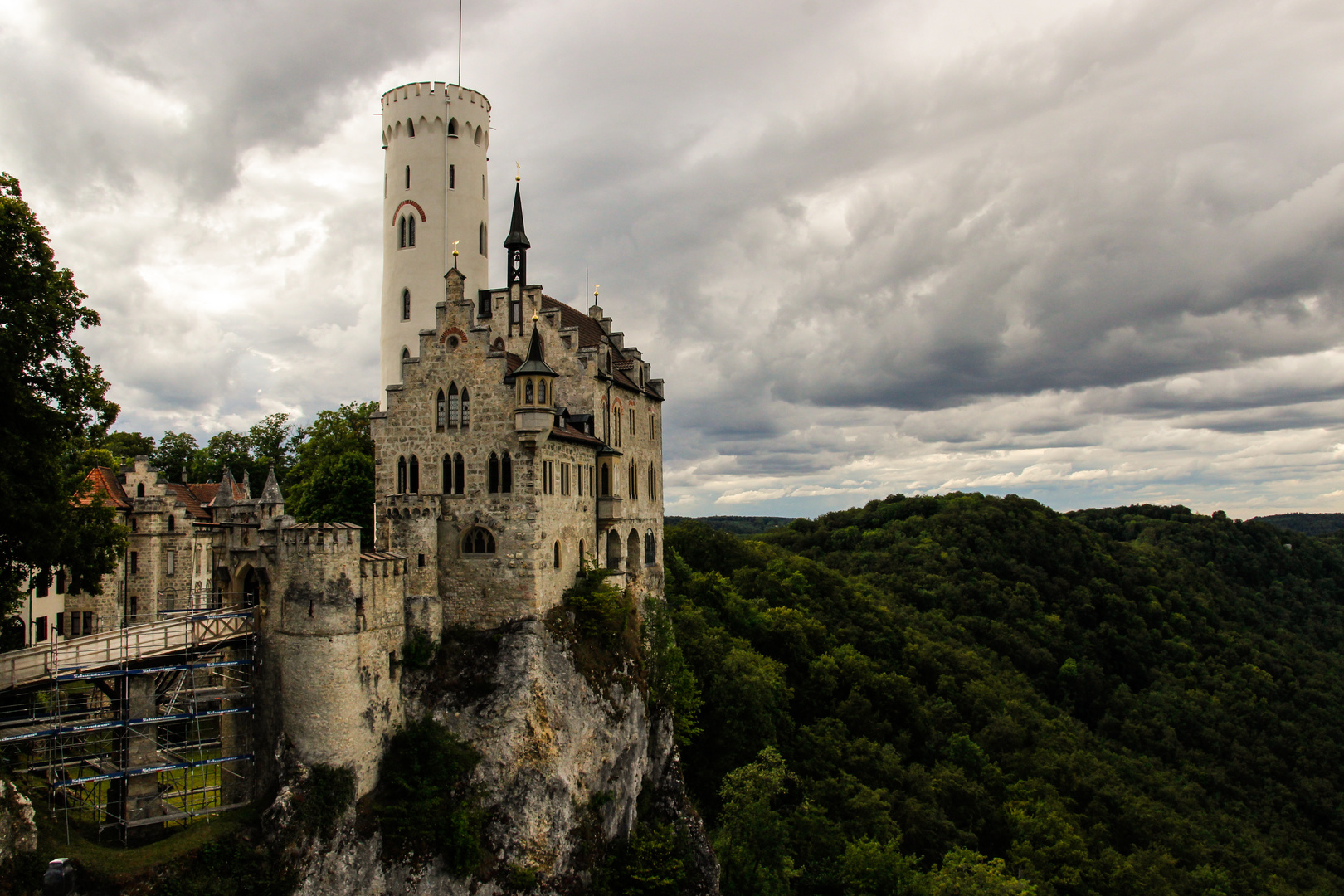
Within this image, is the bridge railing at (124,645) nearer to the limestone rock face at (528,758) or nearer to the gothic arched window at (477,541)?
the limestone rock face at (528,758)

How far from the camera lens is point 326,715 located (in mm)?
32125

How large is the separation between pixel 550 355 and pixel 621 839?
24264 mm

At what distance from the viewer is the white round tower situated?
48.6 m

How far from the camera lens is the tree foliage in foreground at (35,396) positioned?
95.1ft

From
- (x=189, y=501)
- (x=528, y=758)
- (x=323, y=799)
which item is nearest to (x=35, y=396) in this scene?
(x=323, y=799)

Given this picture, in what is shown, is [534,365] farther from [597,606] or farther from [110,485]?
[110,485]

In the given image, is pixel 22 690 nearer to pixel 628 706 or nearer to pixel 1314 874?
pixel 628 706

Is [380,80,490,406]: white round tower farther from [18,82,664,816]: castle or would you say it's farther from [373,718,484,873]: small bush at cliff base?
[373,718,484,873]: small bush at cliff base

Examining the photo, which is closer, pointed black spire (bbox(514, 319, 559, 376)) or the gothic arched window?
pointed black spire (bbox(514, 319, 559, 376))

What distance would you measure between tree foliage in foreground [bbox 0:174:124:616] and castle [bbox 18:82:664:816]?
4923mm

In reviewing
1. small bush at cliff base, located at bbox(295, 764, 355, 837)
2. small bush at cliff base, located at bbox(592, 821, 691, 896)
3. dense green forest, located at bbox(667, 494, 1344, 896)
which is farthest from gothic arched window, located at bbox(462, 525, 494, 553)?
dense green forest, located at bbox(667, 494, 1344, 896)

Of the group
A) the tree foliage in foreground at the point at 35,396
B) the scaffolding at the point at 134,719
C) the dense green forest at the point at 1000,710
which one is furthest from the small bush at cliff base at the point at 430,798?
the dense green forest at the point at 1000,710

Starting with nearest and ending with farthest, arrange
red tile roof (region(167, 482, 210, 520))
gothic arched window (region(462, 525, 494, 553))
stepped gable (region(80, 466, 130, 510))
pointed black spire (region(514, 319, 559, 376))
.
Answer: pointed black spire (region(514, 319, 559, 376)), gothic arched window (region(462, 525, 494, 553)), stepped gable (region(80, 466, 130, 510)), red tile roof (region(167, 482, 210, 520))

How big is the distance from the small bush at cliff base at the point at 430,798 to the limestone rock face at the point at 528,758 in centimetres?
60
